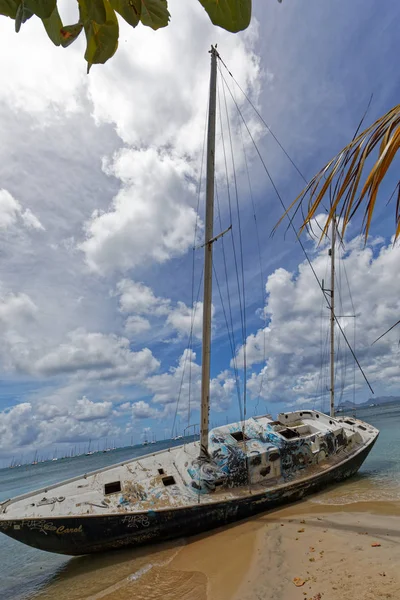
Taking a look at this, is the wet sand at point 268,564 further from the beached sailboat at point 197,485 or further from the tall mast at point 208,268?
the tall mast at point 208,268

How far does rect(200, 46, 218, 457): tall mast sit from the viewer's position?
13.2 meters

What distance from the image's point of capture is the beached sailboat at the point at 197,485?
9.96m

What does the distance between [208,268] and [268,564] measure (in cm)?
965

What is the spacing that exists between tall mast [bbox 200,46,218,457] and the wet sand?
10.8 ft

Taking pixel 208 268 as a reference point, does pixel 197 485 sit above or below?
below

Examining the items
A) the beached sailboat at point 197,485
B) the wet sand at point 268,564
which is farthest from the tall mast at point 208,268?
the wet sand at point 268,564

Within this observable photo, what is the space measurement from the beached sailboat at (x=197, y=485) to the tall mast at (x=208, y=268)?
0.13 feet

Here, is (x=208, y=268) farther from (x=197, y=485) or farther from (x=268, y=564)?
(x=268, y=564)

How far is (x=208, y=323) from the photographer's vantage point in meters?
13.6

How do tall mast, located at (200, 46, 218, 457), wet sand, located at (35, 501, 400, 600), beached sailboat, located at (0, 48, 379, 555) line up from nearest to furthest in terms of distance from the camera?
wet sand, located at (35, 501, 400, 600)
beached sailboat, located at (0, 48, 379, 555)
tall mast, located at (200, 46, 218, 457)

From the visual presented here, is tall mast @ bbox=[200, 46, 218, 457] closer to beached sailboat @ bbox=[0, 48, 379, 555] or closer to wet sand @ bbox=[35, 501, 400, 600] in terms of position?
beached sailboat @ bbox=[0, 48, 379, 555]

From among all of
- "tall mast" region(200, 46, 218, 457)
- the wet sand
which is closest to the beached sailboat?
"tall mast" region(200, 46, 218, 457)

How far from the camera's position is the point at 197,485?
11.5 m

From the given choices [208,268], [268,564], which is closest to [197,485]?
[268,564]
